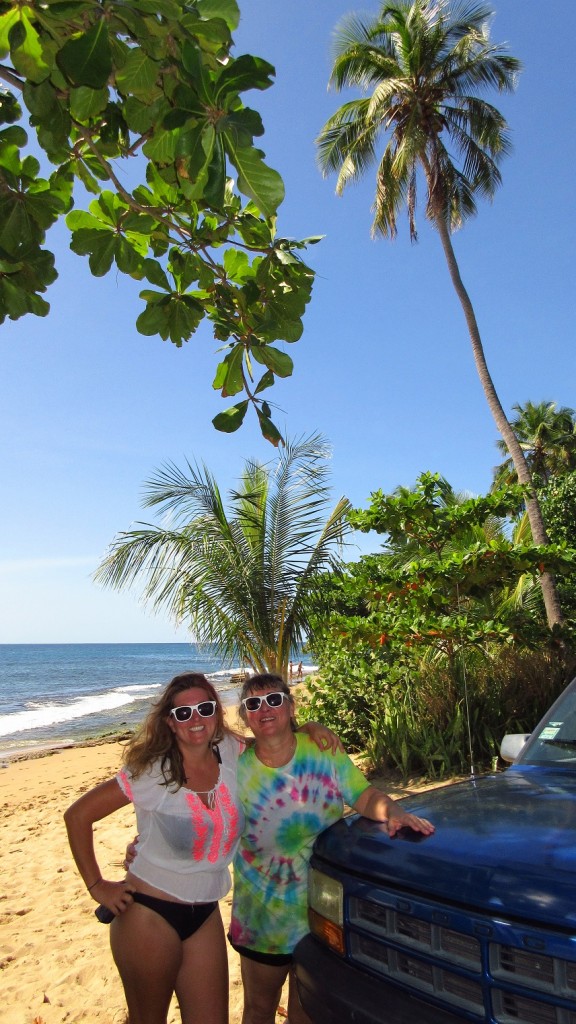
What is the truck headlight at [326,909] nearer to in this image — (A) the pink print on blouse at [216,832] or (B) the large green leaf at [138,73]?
(A) the pink print on blouse at [216,832]

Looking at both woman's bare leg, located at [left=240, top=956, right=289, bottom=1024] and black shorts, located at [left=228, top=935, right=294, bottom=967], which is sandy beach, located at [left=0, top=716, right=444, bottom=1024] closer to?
woman's bare leg, located at [left=240, top=956, right=289, bottom=1024]

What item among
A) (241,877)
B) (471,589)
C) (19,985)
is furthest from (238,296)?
(471,589)

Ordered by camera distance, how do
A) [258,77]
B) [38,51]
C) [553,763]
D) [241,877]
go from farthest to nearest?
[553,763]
[241,877]
[38,51]
[258,77]

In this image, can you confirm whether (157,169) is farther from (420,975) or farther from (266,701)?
(420,975)

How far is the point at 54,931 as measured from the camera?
5035 millimetres

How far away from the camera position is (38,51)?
2.06 meters

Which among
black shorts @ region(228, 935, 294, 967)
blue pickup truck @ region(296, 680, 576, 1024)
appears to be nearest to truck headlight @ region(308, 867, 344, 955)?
blue pickup truck @ region(296, 680, 576, 1024)

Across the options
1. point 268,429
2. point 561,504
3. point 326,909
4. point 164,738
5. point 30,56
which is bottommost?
point 326,909

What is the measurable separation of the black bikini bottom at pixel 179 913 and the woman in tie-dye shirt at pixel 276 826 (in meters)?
0.22

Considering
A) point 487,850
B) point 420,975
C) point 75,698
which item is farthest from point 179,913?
point 75,698

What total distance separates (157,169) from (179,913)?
8.74ft

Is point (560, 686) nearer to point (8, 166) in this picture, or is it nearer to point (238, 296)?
point (238, 296)

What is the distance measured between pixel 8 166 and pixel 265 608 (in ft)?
22.4

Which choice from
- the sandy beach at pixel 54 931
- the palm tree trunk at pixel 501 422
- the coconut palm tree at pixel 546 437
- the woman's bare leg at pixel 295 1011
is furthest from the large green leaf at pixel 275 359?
the coconut palm tree at pixel 546 437
